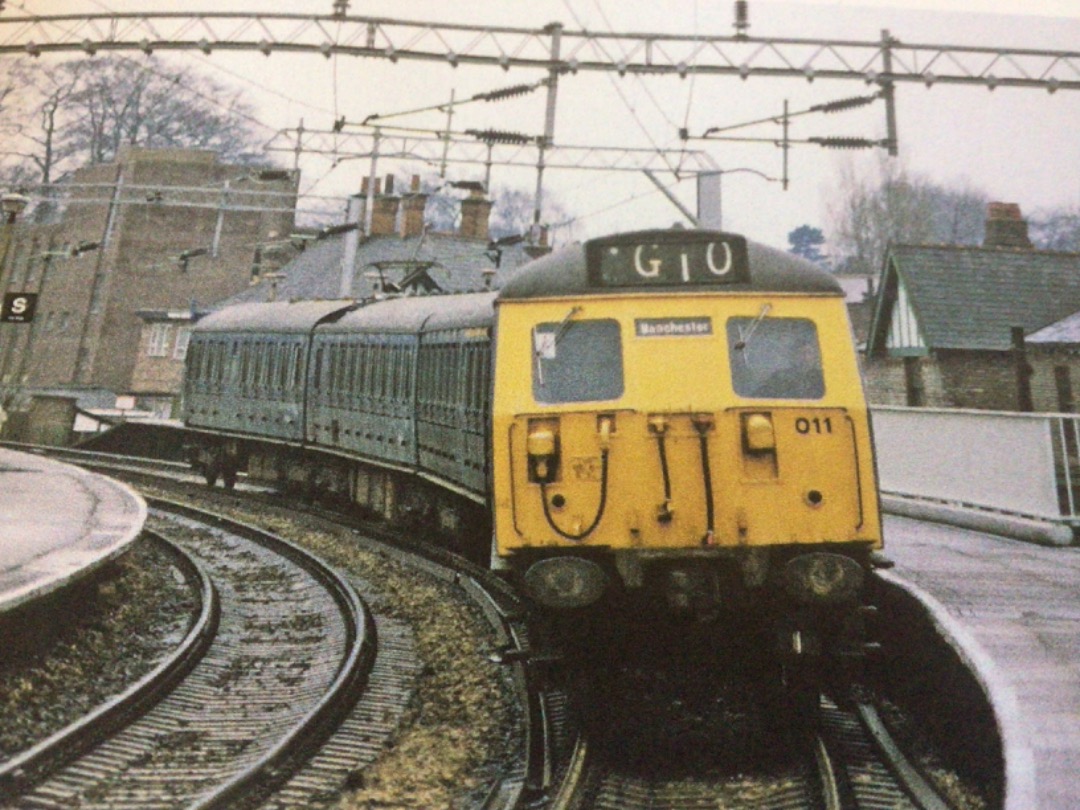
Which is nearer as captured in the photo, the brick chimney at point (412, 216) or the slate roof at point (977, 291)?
the slate roof at point (977, 291)

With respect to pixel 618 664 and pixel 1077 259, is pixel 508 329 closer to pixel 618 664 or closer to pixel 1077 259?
pixel 618 664

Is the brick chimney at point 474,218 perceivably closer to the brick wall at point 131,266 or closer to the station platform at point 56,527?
the brick wall at point 131,266

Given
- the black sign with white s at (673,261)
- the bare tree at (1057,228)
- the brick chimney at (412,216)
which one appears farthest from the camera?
the bare tree at (1057,228)

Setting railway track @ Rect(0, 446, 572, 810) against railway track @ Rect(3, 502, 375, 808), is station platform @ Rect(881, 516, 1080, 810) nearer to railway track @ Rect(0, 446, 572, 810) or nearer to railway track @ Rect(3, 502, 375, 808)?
railway track @ Rect(0, 446, 572, 810)

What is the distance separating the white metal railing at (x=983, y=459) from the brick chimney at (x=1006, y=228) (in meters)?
10.4

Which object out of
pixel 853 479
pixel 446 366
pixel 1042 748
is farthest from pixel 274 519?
pixel 1042 748

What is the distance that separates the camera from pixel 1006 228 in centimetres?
2228

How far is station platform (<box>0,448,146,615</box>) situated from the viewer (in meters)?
7.17

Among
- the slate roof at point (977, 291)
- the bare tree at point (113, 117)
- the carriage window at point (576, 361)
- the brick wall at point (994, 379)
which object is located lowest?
the carriage window at point (576, 361)

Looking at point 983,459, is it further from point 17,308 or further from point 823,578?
point 17,308

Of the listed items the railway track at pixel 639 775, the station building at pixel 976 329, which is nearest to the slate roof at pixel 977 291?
the station building at pixel 976 329

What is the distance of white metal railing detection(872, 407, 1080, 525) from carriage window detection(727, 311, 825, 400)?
5.05 meters

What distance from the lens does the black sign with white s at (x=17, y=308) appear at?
14.9 meters

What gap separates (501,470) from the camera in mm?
5750
